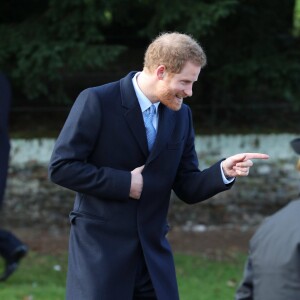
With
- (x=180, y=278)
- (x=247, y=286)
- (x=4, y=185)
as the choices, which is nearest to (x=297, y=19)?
(x=180, y=278)

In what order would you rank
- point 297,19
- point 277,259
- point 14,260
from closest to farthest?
point 277,259 < point 14,260 < point 297,19

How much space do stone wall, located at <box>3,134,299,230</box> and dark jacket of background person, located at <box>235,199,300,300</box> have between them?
21.0 feet

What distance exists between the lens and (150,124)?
4.19m

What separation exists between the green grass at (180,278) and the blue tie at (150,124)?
292cm

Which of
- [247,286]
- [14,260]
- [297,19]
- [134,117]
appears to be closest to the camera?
[247,286]

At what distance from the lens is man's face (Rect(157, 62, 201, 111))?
3939 millimetres

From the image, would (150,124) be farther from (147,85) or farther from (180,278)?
(180,278)

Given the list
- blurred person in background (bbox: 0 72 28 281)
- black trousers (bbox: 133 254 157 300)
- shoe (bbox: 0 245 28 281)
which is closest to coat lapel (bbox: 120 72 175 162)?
black trousers (bbox: 133 254 157 300)

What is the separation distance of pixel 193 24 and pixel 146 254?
5.16 m

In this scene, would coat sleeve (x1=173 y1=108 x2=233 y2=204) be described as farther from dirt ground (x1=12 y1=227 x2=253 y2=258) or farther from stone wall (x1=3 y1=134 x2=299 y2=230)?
stone wall (x1=3 y1=134 x2=299 y2=230)

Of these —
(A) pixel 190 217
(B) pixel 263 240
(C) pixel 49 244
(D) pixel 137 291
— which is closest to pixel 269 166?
(A) pixel 190 217

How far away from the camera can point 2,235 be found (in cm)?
725

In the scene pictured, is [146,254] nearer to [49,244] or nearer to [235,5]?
[49,244]

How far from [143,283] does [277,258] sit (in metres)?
1.06
